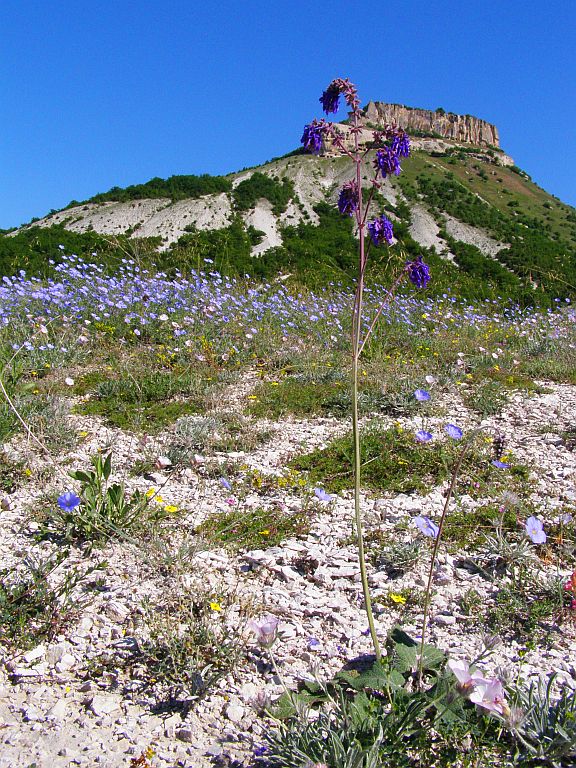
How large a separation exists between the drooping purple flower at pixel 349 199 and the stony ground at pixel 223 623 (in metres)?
1.63

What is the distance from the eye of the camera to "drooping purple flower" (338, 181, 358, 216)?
189 centimetres

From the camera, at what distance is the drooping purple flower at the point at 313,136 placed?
200 centimetres

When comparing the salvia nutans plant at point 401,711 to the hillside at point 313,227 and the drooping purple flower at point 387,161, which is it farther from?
the hillside at point 313,227

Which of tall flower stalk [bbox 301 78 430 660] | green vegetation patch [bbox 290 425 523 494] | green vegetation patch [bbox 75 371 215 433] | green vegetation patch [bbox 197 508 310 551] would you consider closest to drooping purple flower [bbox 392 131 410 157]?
tall flower stalk [bbox 301 78 430 660]

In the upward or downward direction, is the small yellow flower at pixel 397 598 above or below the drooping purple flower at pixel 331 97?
below

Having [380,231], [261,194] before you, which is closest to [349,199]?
[380,231]

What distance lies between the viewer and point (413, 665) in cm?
193

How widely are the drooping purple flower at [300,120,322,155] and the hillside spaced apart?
10955mm

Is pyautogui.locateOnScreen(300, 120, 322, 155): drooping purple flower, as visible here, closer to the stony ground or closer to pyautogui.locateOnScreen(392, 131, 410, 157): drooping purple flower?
pyautogui.locateOnScreen(392, 131, 410, 157): drooping purple flower

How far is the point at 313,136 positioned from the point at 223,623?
2.02 meters

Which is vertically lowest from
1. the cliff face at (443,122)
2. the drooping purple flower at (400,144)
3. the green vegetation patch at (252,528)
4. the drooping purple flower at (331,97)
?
the green vegetation patch at (252,528)

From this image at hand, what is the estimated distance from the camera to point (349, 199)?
75.2 inches

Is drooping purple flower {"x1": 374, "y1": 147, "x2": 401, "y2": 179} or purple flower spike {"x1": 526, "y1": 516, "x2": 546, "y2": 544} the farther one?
purple flower spike {"x1": 526, "y1": 516, "x2": 546, "y2": 544}

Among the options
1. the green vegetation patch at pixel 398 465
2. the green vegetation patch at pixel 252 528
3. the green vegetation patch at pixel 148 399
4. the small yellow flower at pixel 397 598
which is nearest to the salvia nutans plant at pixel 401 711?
the small yellow flower at pixel 397 598
